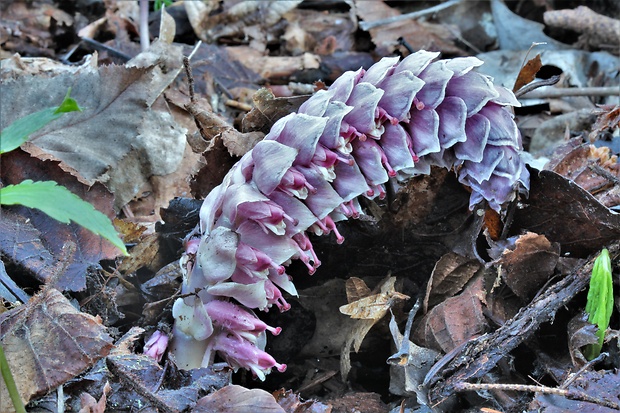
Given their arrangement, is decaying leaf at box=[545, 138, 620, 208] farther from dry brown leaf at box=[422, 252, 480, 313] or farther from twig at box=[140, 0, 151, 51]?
twig at box=[140, 0, 151, 51]

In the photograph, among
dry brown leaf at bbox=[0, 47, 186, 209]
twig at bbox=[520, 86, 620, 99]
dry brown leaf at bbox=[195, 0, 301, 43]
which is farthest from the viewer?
dry brown leaf at bbox=[195, 0, 301, 43]

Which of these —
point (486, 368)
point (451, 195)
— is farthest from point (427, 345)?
point (451, 195)

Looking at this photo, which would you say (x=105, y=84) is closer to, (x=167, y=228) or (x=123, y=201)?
(x=123, y=201)

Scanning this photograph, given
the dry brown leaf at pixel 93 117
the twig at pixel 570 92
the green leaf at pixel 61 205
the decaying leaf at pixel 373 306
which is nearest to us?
the green leaf at pixel 61 205

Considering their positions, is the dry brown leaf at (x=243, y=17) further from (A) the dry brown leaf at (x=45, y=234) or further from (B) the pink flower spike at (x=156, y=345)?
(B) the pink flower spike at (x=156, y=345)

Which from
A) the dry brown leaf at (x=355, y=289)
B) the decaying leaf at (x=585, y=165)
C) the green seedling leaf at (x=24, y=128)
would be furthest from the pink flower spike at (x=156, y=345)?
the decaying leaf at (x=585, y=165)

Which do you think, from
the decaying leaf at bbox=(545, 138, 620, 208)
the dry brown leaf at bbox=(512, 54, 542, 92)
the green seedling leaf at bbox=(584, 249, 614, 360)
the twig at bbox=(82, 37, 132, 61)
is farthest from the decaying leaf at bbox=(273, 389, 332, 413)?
the twig at bbox=(82, 37, 132, 61)
